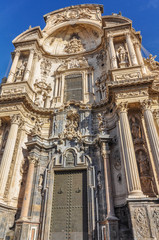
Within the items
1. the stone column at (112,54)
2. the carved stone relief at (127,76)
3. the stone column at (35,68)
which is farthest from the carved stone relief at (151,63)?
the stone column at (35,68)

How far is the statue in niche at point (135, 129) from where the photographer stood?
1115 cm

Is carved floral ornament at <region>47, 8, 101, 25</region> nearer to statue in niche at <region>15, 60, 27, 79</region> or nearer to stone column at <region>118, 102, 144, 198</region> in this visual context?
statue in niche at <region>15, 60, 27, 79</region>

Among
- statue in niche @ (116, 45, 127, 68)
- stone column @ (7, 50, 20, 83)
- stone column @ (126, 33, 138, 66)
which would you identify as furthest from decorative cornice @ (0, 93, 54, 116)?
stone column @ (126, 33, 138, 66)

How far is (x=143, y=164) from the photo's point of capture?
33.1ft

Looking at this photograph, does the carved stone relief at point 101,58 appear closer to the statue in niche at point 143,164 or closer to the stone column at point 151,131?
the stone column at point 151,131

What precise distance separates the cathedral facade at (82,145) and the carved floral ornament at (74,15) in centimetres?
449

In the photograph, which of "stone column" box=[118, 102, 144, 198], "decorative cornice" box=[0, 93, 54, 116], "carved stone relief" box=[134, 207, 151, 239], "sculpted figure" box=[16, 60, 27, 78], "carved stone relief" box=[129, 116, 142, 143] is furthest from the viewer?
"sculpted figure" box=[16, 60, 27, 78]

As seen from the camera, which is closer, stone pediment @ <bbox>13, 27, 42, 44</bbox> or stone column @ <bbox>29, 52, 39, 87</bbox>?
stone column @ <bbox>29, 52, 39, 87</bbox>

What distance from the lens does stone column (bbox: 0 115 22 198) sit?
10.3 metres

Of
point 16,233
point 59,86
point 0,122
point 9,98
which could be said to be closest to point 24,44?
point 59,86

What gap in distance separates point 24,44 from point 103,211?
52.0ft

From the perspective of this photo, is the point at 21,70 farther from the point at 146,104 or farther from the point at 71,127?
the point at 146,104

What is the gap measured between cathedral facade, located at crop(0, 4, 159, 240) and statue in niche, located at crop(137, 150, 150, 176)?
52mm

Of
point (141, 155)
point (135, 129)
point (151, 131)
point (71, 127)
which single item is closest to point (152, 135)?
point (151, 131)
